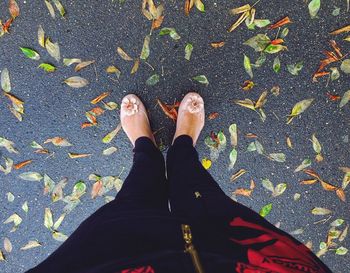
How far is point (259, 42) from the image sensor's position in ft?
6.75

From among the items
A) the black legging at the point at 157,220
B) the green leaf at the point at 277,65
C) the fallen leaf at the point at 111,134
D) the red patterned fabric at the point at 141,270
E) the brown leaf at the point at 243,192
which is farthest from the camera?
the brown leaf at the point at 243,192

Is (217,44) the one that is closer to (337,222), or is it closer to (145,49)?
(145,49)

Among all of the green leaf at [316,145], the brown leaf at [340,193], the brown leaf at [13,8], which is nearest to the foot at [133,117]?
the brown leaf at [13,8]

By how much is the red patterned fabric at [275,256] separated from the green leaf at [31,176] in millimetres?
1225

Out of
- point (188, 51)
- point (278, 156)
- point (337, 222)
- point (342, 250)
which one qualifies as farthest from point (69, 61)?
point (342, 250)

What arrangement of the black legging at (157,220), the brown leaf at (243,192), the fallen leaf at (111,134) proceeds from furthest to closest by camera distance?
1. the brown leaf at (243,192)
2. the fallen leaf at (111,134)
3. the black legging at (157,220)

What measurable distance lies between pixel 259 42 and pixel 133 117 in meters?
0.76

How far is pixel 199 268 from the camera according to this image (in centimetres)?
122

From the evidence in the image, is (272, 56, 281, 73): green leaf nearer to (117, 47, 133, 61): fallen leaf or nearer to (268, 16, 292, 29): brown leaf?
(268, 16, 292, 29): brown leaf

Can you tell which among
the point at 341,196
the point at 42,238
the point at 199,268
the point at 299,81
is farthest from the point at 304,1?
the point at 42,238

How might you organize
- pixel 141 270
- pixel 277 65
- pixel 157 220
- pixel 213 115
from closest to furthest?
pixel 141 270, pixel 157 220, pixel 277 65, pixel 213 115

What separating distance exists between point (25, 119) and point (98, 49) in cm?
55

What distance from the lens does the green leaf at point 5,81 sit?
207 centimetres

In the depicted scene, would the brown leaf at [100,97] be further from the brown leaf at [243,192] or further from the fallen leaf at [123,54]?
the brown leaf at [243,192]
